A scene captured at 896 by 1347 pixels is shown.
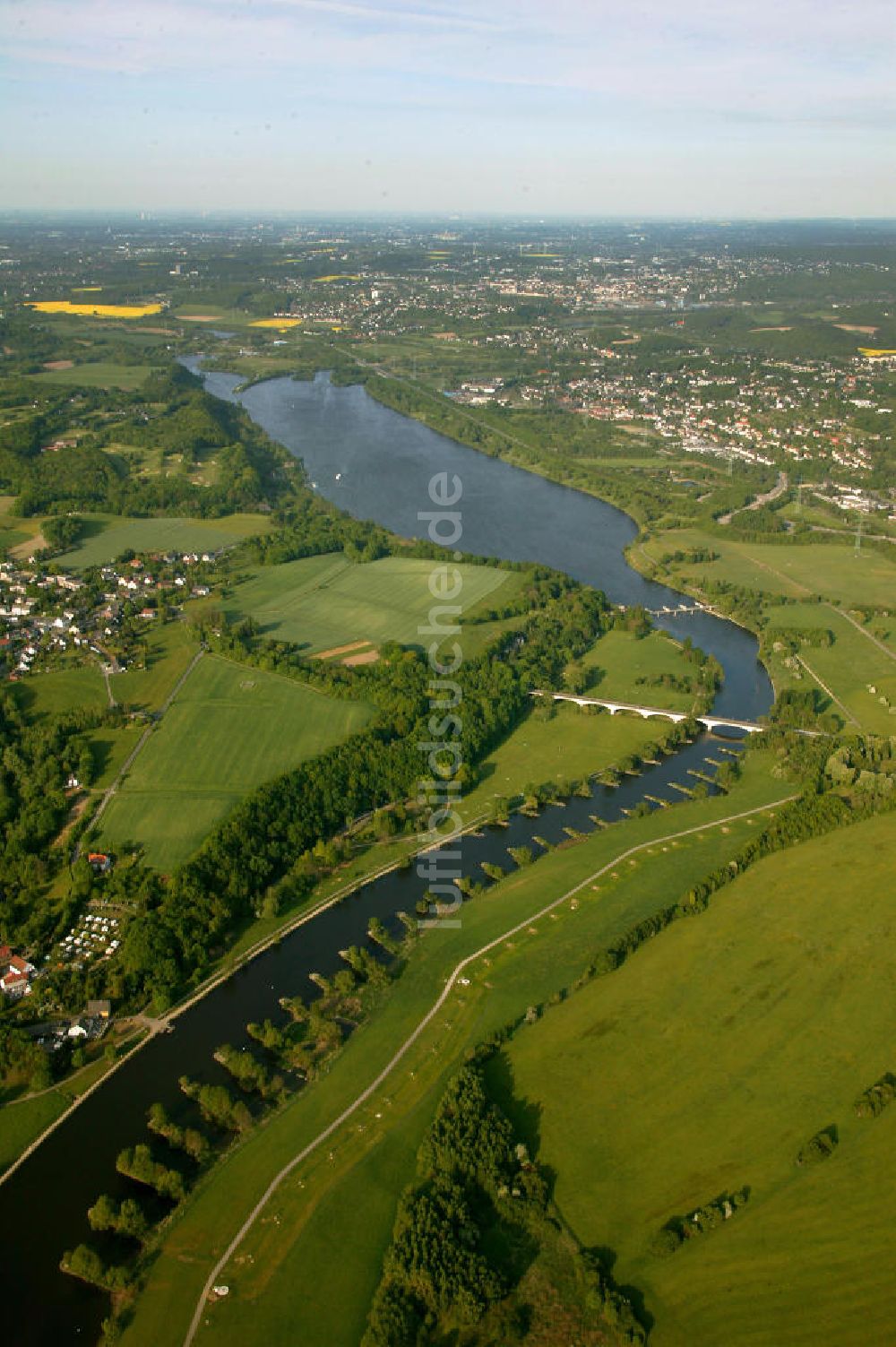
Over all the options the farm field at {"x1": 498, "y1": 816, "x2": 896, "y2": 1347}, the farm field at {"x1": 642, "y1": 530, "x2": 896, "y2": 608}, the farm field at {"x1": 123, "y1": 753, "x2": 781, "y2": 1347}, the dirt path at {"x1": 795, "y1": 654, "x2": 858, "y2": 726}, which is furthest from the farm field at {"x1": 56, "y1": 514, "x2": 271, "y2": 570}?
the farm field at {"x1": 498, "y1": 816, "x2": 896, "y2": 1347}

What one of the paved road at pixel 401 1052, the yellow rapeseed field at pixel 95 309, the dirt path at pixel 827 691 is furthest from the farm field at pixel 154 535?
the yellow rapeseed field at pixel 95 309

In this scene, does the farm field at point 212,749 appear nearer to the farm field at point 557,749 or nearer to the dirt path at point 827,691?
the farm field at point 557,749

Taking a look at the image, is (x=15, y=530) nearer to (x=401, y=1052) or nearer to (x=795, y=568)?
(x=795, y=568)

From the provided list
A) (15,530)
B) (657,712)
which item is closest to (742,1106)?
(657,712)

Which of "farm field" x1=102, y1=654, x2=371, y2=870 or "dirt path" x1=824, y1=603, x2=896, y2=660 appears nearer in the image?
"farm field" x1=102, y1=654, x2=371, y2=870

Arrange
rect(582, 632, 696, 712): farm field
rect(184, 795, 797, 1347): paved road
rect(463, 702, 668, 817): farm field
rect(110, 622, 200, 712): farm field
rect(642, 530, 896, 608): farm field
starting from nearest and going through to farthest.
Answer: rect(184, 795, 797, 1347): paved road < rect(463, 702, 668, 817): farm field < rect(110, 622, 200, 712): farm field < rect(582, 632, 696, 712): farm field < rect(642, 530, 896, 608): farm field

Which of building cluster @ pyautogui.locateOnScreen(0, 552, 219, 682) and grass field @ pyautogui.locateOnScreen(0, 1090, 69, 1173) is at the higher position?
building cluster @ pyautogui.locateOnScreen(0, 552, 219, 682)

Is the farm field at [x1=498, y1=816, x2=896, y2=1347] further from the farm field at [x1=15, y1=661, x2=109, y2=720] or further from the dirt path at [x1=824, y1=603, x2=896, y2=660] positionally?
the farm field at [x1=15, y1=661, x2=109, y2=720]
